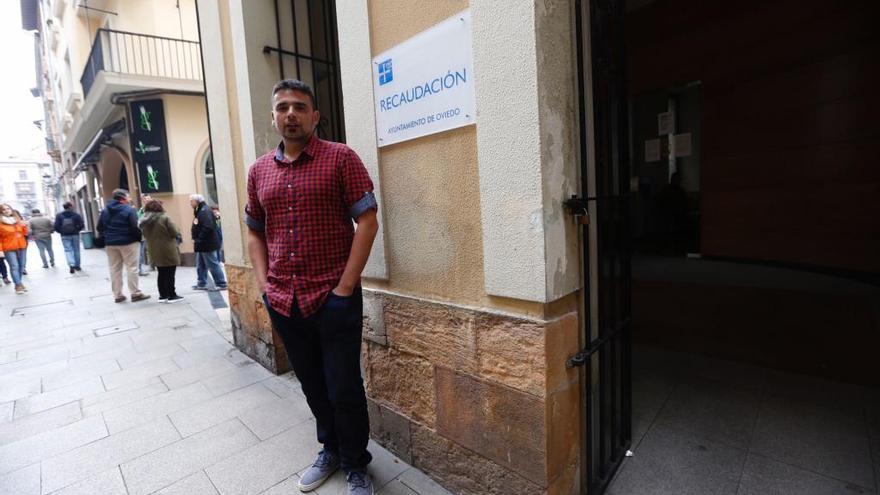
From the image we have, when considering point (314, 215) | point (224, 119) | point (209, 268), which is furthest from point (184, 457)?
point (209, 268)

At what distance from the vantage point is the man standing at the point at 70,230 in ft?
35.7

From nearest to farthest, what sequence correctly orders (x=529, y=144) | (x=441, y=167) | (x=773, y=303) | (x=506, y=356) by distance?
(x=529, y=144) → (x=506, y=356) → (x=441, y=167) → (x=773, y=303)

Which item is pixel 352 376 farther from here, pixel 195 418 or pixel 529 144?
pixel 195 418

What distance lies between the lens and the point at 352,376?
220 cm

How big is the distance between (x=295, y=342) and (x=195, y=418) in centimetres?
154

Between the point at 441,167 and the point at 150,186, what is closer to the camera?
the point at 441,167

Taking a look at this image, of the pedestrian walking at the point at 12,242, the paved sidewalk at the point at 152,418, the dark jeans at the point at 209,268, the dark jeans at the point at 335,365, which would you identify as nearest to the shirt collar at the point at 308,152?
the dark jeans at the point at 335,365

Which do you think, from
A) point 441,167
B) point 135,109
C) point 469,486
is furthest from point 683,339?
point 135,109

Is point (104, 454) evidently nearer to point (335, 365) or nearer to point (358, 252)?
point (335, 365)

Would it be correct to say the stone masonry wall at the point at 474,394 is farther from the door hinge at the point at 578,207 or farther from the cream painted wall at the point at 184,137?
the cream painted wall at the point at 184,137

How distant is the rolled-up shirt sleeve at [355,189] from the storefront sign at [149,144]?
1114 cm

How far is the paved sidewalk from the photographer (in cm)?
248

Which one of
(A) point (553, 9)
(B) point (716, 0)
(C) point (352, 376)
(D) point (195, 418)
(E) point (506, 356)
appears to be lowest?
(D) point (195, 418)

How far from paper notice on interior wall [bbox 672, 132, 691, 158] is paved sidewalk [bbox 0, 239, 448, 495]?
7.35 m
